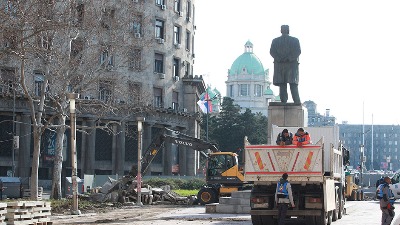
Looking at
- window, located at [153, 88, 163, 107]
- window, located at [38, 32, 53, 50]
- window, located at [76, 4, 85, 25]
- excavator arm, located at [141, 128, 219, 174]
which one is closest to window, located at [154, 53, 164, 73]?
window, located at [153, 88, 163, 107]

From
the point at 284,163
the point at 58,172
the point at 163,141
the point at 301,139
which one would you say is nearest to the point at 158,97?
the point at 163,141

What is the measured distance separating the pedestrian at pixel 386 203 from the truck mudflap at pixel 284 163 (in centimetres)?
194

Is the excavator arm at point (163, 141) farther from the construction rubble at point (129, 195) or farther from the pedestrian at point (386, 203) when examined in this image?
the pedestrian at point (386, 203)

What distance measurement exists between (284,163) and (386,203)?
A: 3385 mm

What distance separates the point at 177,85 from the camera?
282 feet

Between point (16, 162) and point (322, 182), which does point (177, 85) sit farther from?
point (322, 182)

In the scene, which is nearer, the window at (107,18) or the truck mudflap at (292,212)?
the truck mudflap at (292,212)

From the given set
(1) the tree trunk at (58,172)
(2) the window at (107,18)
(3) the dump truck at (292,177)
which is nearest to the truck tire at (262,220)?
(3) the dump truck at (292,177)

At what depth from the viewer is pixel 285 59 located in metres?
36.9

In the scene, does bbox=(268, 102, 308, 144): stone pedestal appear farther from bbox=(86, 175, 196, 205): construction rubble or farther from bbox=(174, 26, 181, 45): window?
bbox=(174, 26, 181, 45): window

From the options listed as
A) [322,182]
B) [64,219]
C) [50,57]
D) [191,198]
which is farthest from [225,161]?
[322,182]

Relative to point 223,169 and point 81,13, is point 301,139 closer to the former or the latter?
point 223,169

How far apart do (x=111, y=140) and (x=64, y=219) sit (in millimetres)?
47839

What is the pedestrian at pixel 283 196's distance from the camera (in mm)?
25906
